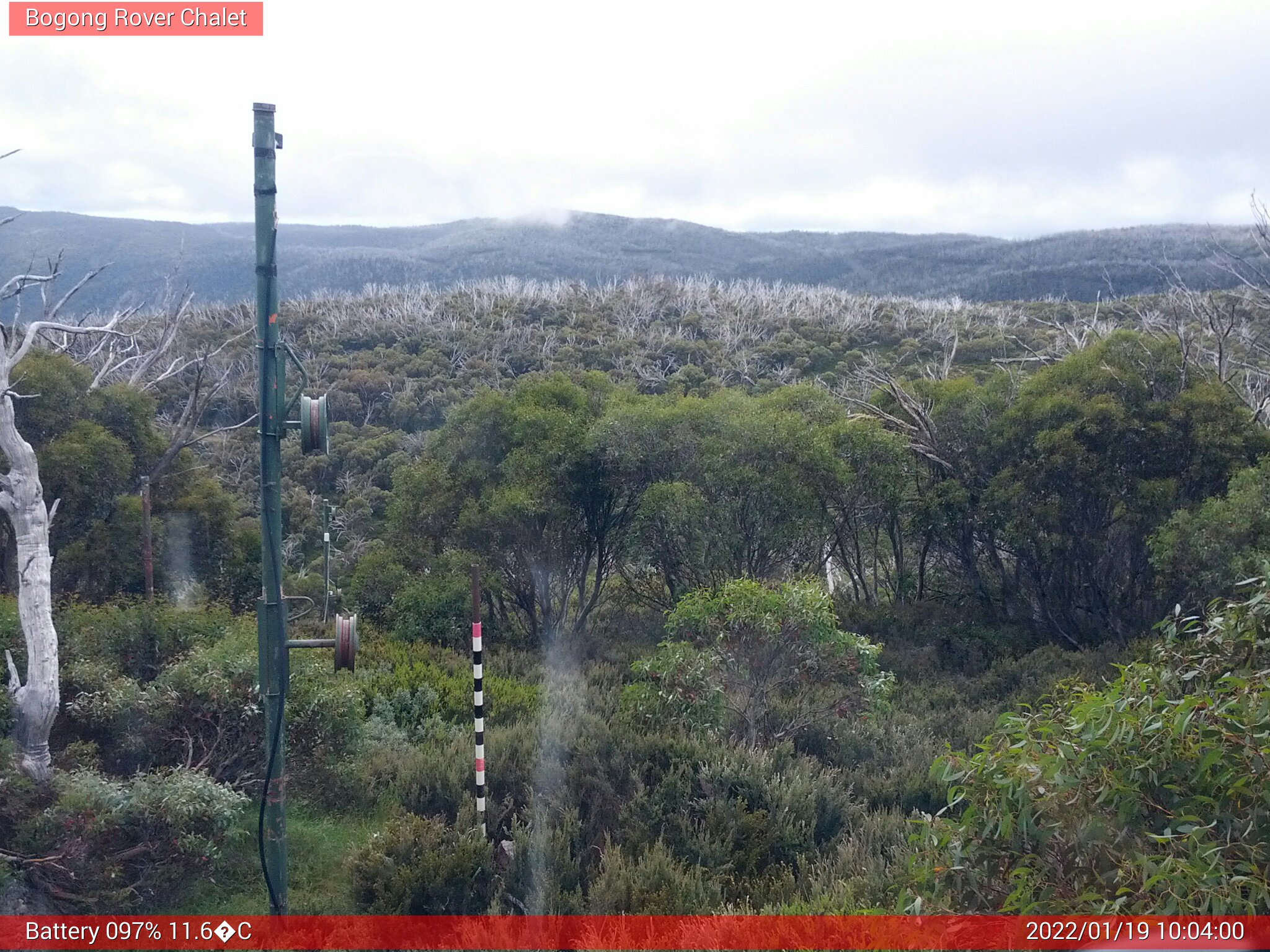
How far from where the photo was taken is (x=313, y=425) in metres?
4.56

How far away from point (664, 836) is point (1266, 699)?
405 centimetres

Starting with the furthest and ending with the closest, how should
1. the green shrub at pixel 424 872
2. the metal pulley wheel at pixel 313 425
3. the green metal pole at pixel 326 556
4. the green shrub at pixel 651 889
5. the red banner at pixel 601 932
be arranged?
1. the green metal pole at pixel 326 556
2. the green shrub at pixel 424 872
3. the green shrub at pixel 651 889
4. the metal pulley wheel at pixel 313 425
5. the red banner at pixel 601 932

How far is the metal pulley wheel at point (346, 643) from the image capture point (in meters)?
4.66

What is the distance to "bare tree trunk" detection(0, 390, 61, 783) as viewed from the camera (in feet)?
21.0

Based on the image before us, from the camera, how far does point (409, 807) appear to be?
22.0 ft

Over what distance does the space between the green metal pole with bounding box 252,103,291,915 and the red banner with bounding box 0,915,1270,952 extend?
1.28 feet

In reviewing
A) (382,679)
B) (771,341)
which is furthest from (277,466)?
(771,341)

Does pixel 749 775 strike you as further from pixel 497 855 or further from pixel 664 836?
pixel 497 855

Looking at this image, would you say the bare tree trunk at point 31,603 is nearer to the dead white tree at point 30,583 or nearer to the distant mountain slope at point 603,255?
the dead white tree at point 30,583

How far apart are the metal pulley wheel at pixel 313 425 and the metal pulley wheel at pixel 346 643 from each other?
831mm

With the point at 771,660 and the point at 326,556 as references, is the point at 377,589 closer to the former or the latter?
the point at 326,556

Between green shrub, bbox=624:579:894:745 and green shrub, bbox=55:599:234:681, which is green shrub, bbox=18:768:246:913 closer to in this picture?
green shrub, bbox=55:599:234:681

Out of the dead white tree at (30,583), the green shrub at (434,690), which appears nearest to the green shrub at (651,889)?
the green shrub at (434,690)

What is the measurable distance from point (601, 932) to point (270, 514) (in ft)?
8.63
